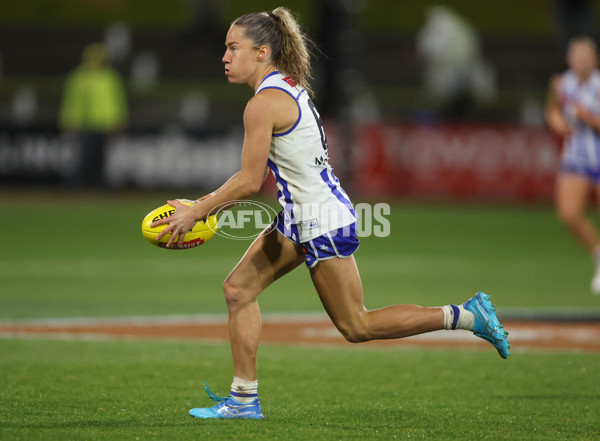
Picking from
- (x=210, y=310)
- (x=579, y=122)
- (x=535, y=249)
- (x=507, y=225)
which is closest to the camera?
(x=210, y=310)

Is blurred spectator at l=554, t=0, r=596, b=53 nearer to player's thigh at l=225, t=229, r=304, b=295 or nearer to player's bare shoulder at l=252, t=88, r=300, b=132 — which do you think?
player's thigh at l=225, t=229, r=304, b=295

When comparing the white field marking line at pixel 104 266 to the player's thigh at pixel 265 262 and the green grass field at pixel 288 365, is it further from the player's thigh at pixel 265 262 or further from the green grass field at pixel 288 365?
the player's thigh at pixel 265 262

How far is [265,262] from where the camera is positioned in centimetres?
664

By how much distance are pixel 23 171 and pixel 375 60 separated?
13.1 meters

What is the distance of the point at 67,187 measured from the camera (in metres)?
25.0

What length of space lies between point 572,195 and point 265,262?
7319 millimetres

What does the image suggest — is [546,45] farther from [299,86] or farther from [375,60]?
[299,86]

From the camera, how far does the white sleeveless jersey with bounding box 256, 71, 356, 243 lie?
6.43 metres

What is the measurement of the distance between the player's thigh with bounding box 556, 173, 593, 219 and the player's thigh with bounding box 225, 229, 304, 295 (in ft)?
23.1

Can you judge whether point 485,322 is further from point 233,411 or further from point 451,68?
point 451,68

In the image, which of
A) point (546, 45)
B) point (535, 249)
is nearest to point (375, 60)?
point (546, 45)

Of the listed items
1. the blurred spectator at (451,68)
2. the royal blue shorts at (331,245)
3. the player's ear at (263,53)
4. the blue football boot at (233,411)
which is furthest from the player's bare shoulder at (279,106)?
the blurred spectator at (451,68)

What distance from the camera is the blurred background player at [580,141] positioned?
13008 mm

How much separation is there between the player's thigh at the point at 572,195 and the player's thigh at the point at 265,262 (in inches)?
277
